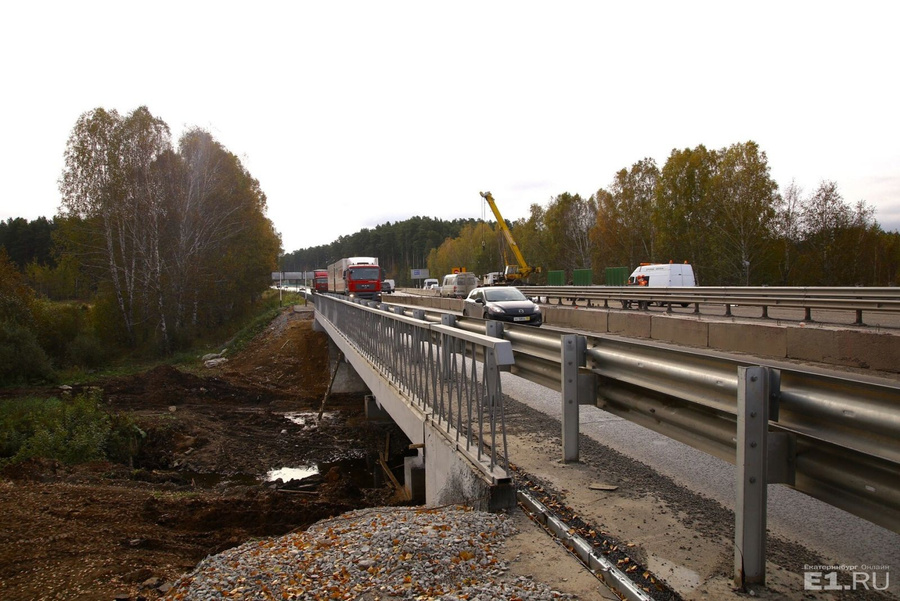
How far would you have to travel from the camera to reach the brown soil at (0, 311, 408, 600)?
19.0ft

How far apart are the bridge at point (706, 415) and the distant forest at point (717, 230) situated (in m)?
34.3

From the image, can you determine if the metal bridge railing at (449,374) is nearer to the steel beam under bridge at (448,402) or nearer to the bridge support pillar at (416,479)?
the steel beam under bridge at (448,402)

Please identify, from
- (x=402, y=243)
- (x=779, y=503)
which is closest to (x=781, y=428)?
(x=779, y=503)

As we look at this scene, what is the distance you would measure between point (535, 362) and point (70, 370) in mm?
29300

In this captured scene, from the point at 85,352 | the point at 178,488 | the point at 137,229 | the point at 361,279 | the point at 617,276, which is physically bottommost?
the point at 178,488

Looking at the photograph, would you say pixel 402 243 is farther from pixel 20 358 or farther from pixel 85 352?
pixel 20 358

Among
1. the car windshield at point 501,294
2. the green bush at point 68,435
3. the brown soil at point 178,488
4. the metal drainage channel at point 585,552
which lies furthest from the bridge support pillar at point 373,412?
the metal drainage channel at point 585,552

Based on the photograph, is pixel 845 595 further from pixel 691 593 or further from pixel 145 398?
pixel 145 398

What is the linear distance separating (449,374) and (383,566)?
2.20m

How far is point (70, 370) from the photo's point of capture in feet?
91.4

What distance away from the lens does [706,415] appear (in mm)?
3434

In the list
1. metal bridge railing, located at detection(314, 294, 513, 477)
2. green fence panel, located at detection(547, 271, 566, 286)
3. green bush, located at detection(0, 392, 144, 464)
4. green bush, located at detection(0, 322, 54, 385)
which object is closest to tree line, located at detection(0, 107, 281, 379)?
green bush, located at detection(0, 322, 54, 385)

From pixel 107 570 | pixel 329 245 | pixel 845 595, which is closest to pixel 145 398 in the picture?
pixel 107 570

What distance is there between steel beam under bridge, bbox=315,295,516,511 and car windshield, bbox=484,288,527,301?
454 inches
